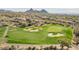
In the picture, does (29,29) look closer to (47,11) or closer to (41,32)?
(41,32)

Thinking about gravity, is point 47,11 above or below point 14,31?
above
